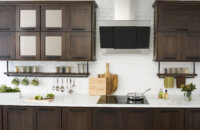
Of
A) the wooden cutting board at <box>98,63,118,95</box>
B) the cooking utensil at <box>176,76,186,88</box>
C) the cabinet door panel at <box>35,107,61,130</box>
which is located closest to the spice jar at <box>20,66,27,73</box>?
the cabinet door panel at <box>35,107,61,130</box>

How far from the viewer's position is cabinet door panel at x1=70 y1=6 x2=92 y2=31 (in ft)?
13.1

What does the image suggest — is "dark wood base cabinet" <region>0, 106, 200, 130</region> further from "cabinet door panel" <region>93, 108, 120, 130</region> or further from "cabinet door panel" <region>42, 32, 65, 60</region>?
"cabinet door panel" <region>42, 32, 65, 60</region>

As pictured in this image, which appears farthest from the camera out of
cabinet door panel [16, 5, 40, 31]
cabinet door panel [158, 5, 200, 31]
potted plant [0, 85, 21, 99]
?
cabinet door panel [16, 5, 40, 31]

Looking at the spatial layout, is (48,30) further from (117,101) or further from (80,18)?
(117,101)

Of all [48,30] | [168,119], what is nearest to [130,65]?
[168,119]

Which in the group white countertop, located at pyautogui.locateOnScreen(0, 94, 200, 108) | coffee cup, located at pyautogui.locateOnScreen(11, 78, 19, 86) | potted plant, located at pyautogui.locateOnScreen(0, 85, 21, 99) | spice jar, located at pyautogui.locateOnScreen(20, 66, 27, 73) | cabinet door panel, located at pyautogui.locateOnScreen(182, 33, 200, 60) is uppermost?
cabinet door panel, located at pyautogui.locateOnScreen(182, 33, 200, 60)

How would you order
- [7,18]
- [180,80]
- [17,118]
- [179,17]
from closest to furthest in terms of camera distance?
[17,118], [179,17], [7,18], [180,80]

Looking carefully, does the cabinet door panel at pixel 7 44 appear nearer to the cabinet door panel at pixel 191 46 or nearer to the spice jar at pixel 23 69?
the spice jar at pixel 23 69

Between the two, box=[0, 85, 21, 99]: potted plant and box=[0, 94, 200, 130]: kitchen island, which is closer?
box=[0, 94, 200, 130]: kitchen island

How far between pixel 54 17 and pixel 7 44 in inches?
35.5

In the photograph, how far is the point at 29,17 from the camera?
404 centimetres

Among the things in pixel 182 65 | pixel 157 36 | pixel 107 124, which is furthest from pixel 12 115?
pixel 182 65

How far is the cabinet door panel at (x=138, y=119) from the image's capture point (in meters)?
3.53

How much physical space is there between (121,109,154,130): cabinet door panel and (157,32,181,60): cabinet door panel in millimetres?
976
